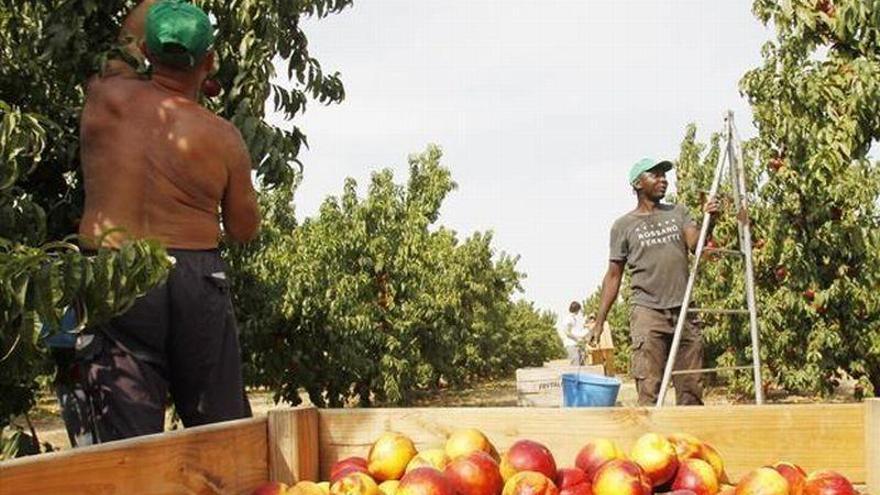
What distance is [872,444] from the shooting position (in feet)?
6.70

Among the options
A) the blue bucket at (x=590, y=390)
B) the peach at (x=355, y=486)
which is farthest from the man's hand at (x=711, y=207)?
the peach at (x=355, y=486)

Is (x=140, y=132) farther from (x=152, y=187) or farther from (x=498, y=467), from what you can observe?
(x=498, y=467)

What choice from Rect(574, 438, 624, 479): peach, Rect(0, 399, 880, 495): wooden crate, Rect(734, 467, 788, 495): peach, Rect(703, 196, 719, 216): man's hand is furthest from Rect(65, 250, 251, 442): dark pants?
Rect(703, 196, 719, 216): man's hand

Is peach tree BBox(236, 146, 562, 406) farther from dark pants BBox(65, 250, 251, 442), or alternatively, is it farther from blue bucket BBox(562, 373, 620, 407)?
dark pants BBox(65, 250, 251, 442)

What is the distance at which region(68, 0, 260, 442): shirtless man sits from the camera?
Result: 109 inches

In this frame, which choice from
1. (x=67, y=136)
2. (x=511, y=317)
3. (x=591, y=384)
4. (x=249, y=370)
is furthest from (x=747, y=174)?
(x=511, y=317)

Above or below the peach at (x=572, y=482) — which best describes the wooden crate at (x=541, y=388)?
below

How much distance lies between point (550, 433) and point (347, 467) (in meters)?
0.41

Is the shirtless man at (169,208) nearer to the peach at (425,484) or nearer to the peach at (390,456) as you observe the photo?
the peach at (390,456)

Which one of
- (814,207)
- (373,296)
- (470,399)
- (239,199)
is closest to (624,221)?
(239,199)

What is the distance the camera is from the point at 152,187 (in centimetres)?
286

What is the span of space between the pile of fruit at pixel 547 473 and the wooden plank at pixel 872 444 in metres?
0.13

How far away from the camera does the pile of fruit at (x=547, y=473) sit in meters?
1.90

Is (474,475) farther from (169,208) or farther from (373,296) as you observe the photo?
(373,296)
